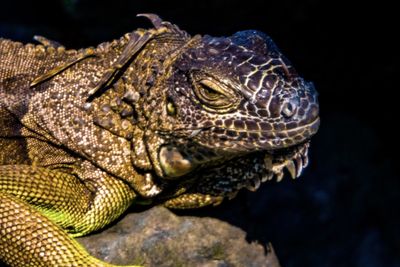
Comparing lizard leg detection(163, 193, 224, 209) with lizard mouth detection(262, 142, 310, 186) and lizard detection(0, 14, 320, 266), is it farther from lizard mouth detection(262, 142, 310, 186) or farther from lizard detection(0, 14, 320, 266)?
lizard mouth detection(262, 142, 310, 186)

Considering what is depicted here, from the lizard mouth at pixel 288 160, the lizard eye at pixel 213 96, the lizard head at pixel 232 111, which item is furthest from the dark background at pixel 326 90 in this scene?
the lizard eye at pixel 213 96

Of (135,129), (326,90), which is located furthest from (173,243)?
(326,90)

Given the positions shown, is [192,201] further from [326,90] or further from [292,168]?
[326,90]

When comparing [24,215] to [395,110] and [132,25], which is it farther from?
[395,110]

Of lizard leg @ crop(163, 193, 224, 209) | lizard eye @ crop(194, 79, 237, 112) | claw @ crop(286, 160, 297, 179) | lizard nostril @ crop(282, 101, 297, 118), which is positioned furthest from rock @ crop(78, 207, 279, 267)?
lizard nostril @ crop(282, 101, 297, 118)

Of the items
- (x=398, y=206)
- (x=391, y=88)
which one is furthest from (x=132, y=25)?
(x=398, y=206)

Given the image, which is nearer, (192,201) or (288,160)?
(288,160)
